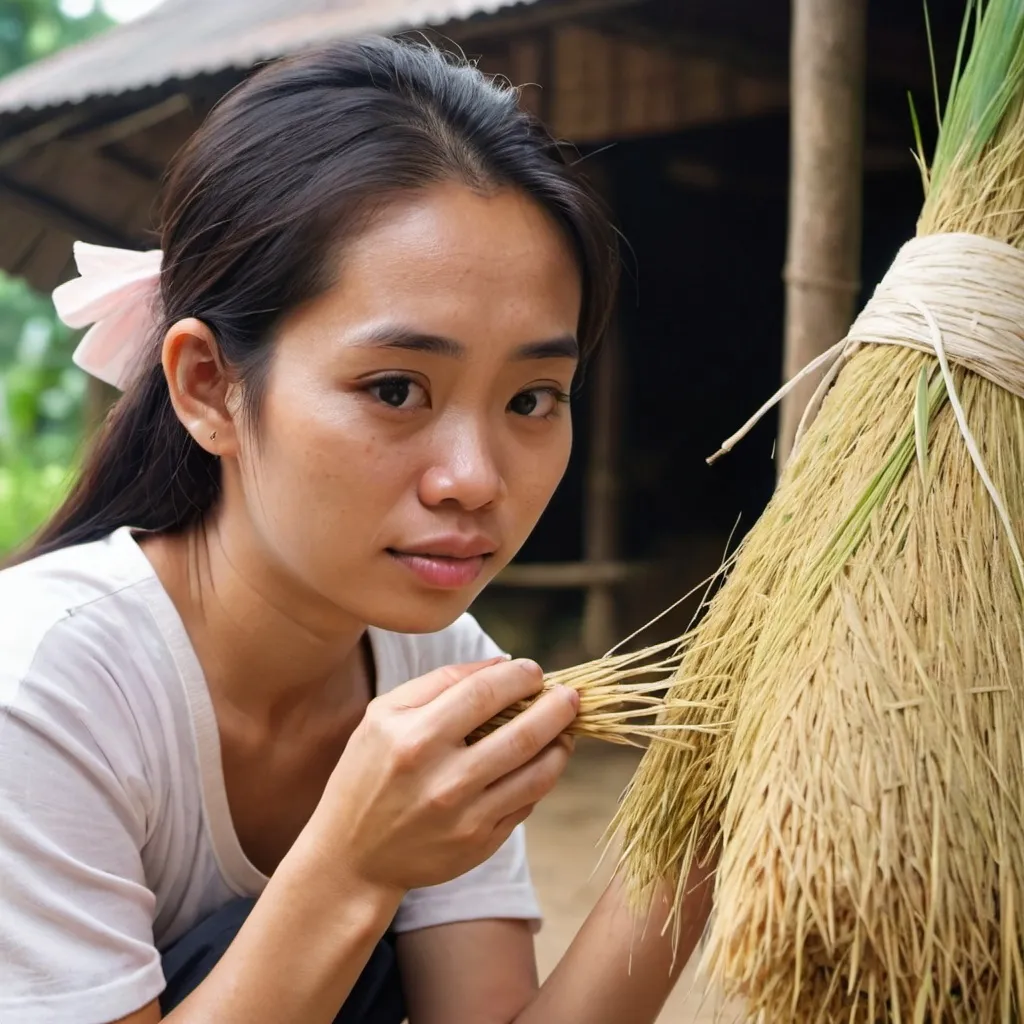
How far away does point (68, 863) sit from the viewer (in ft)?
3.71

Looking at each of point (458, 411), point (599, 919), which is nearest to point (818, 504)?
point (458, 411)

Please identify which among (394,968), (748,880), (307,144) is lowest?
(394,968)

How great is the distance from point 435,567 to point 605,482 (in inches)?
173

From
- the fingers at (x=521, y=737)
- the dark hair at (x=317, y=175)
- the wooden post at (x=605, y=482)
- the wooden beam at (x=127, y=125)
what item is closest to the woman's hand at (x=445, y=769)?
the fingers at (x=521, y=737)

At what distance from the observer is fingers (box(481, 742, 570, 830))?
3.16 ft

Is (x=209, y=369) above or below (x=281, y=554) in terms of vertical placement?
above

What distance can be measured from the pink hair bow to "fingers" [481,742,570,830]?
29.9 inches

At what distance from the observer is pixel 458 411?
1.05 m

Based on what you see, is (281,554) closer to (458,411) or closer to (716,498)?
(458,411)

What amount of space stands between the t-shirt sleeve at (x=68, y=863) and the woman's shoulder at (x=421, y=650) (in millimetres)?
372

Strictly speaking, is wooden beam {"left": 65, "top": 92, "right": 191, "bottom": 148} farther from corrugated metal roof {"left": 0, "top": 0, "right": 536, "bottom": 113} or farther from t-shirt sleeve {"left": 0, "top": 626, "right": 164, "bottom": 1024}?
t-shirt sleeve {"left": 0, "top": 626, "right": 164, "bottom": 1024}

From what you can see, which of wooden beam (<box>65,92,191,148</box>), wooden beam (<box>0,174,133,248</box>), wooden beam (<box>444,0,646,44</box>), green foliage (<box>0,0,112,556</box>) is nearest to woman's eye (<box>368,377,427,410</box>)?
wooden beam (<box>444,0,646,44</box>)

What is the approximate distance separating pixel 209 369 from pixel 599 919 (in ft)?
2.27

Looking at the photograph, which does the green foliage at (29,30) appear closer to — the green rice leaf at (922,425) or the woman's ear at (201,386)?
the woman's ear at (201,386)
